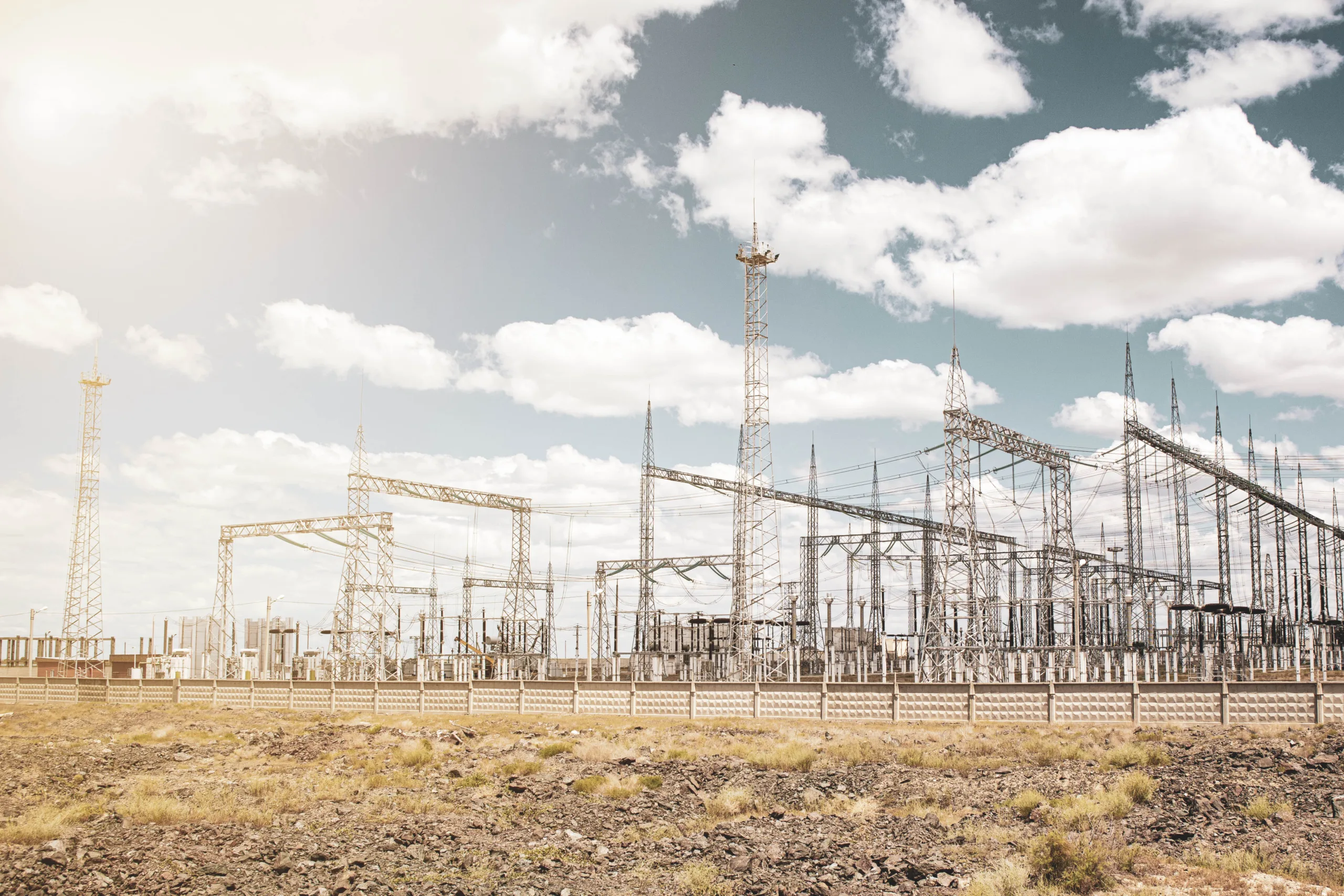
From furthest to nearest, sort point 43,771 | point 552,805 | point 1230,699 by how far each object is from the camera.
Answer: point 1230,699, point 43,771, point 552,805

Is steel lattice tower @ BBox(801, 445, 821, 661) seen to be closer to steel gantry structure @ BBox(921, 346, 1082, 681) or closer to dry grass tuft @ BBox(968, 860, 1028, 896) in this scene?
steel gantry structure @ BBox(921, 346, 1082, 681)

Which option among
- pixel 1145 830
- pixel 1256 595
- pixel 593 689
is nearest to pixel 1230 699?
pixel 1145 830

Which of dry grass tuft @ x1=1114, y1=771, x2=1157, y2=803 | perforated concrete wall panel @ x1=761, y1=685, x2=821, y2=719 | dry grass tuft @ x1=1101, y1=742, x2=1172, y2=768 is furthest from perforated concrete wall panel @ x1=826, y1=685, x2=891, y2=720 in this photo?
dry grass tuft @ x1=1114, y1=771, x2=1157, y2=803

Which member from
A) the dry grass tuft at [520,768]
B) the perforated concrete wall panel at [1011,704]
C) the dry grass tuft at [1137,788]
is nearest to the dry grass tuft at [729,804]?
the dry grass tuft at [520,768]

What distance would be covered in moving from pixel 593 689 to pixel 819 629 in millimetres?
39205

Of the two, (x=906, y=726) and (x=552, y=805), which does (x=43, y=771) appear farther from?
(x=906, y=726)

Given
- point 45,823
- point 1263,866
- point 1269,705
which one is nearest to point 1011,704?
point 1269,705

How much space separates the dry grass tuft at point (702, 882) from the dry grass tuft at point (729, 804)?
3.80 meters

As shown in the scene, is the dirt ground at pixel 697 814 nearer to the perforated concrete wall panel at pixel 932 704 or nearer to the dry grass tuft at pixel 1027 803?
the dry grass tuft at pixel 1027 803

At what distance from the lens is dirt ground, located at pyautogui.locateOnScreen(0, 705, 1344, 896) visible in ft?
42.0

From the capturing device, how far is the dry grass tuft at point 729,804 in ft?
55.9

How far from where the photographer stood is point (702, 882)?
12578 mm

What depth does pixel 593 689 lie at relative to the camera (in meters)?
32.5

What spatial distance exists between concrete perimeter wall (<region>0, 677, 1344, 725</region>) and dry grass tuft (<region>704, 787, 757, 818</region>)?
36.3 ft
